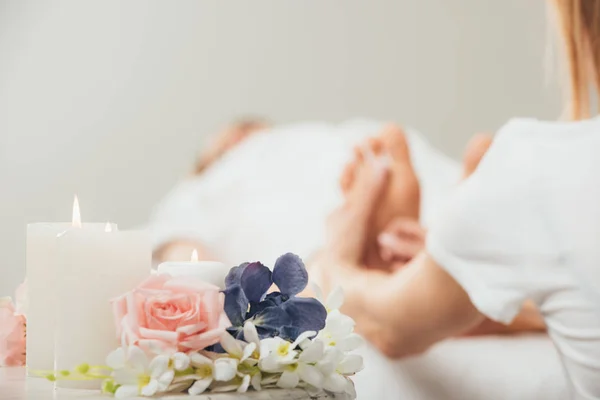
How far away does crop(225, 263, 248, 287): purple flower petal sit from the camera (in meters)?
0.57

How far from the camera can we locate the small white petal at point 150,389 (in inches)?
19.5

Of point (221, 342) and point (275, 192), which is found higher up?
point (275, 192)

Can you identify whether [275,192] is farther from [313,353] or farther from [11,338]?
[313,353]

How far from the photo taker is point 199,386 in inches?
20.2

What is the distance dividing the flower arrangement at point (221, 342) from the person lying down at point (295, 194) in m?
0.76

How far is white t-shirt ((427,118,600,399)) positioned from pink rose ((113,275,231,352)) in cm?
74

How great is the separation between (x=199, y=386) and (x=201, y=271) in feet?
0.33

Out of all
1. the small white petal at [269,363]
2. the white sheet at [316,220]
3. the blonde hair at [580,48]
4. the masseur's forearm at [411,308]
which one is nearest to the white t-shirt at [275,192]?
the white sheet at [316,220]

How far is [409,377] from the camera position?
4.33 ft

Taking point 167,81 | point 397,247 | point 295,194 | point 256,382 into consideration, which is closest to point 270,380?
point 256,382

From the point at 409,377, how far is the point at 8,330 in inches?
30.1

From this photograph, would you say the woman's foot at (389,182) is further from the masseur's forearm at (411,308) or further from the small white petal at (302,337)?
the small white petal at (302,337)

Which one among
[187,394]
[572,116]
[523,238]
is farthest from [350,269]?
[187,394]

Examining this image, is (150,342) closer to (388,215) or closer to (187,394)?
(187,394)
